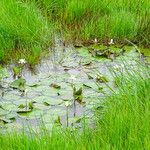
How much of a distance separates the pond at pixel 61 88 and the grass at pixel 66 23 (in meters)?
0.17

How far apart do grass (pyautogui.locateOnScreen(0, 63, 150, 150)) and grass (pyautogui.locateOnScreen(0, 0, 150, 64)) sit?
5.36ft

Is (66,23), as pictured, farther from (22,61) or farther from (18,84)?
(18,84)

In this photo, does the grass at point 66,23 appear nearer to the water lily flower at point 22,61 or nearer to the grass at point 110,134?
the water lily flower at point 22,61

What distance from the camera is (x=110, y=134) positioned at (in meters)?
2.83

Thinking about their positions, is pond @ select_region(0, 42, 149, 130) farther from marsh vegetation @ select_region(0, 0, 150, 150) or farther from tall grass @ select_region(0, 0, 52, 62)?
tall grass @ select_region(0, 0, 52, 62)

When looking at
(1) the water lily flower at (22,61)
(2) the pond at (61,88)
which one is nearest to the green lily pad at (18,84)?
(2) the pond at (61,88)

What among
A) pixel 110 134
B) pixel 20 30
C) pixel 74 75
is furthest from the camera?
pixel 20 30

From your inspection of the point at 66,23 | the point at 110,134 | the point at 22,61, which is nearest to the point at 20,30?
the point at 22,61

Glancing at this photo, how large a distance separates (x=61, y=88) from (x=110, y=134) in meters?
1.39

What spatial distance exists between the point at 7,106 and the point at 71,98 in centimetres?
52

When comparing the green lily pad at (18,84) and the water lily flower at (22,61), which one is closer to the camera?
the green lily pad at (18,84)

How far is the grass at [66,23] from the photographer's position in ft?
15.9

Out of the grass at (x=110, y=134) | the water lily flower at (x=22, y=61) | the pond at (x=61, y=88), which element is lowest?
the pond at (x=61, y=88)

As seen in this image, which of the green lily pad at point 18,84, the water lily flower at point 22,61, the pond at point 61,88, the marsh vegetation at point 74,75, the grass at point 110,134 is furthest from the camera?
the water lily flower at point 22,61
